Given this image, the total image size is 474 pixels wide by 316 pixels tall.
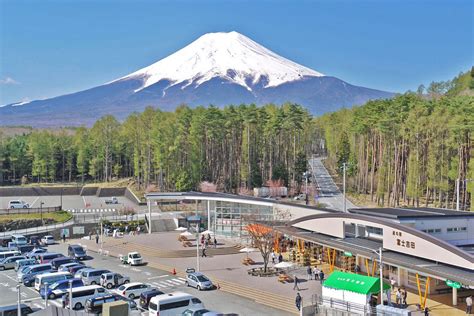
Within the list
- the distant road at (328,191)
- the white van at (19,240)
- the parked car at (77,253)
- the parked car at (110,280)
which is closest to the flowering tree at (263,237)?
the parked car at (110,280)

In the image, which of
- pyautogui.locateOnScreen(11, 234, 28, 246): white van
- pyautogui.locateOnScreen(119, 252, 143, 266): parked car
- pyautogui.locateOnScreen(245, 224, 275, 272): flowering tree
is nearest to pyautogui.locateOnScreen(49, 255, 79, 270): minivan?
pyautogui.locateOnScreen(119, 252, 143, 266): parked car

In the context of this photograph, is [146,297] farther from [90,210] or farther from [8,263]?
[90,210]

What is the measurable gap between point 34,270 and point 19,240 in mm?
14658

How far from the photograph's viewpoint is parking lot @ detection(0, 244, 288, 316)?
2486cm

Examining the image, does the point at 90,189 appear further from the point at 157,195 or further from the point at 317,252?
the point at 317,252

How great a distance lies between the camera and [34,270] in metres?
31.0

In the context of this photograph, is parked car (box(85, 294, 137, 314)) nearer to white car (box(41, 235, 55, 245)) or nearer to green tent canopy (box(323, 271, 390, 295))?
green tent canopy (box(323, 271, 390, 295))

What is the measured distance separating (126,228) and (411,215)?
29.4 meters

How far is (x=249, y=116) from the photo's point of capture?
6956 cm

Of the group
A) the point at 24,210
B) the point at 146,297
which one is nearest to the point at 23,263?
the point at 146,297

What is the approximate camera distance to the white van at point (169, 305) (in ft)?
74.5

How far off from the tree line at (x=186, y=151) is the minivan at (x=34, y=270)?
34029 millimetres

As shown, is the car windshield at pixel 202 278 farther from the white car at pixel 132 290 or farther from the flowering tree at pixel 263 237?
the flowering tree at pixel 263 237

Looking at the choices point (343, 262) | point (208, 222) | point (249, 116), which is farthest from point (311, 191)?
point (343, 262)
